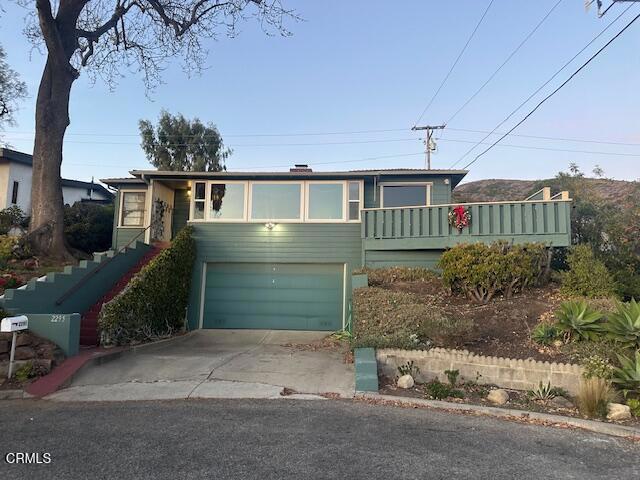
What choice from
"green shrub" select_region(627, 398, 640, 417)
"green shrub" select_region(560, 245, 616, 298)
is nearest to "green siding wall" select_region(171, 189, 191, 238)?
"green shrub" select_region(560, 245, 616, 298)

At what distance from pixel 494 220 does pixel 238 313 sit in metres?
8.01

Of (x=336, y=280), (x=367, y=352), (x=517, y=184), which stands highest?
(x=517, y=184)

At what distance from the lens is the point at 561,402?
20.0 ft

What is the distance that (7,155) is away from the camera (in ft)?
61.2

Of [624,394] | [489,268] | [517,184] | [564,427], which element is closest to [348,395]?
[564,427]

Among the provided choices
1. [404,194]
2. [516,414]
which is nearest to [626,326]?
[516,414]

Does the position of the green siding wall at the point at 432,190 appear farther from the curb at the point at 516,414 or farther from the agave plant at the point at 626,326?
the curb at the point at 516,414

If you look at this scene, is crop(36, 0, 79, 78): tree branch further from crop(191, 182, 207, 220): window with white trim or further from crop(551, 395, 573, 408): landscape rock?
crop(551, 395, 573, 408): landscape rock

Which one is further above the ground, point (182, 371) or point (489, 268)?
point (489, 268)

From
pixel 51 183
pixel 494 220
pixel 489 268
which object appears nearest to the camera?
pixel 489 268

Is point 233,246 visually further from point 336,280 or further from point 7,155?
point 7,155

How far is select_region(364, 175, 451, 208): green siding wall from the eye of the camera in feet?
46.1

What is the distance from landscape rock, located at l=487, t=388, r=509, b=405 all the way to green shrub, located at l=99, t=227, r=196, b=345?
737 centimetres

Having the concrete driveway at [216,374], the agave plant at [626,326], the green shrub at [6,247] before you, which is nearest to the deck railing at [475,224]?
the concrete driveway at [216,374]
